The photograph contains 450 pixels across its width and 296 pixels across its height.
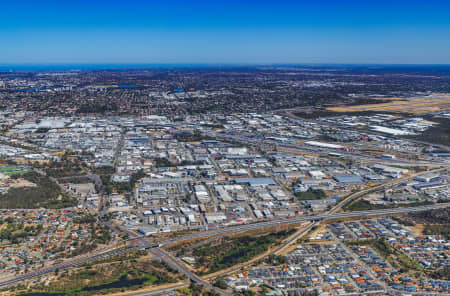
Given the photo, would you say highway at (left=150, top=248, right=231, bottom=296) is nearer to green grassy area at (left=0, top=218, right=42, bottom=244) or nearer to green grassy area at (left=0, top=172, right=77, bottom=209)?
green grassy area at (left=0, top=218, right=42, bottom=244)

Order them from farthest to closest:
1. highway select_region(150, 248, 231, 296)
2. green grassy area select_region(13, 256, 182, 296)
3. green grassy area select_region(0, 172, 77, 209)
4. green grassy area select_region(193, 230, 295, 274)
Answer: green grassy area select_region(0, 172, 77, 209) → green grassy area select_region(193, 230, 295, 274) → highway select_region(150, 248, 231, 296) → green grassy area select_region(13, 256, 182, 296)

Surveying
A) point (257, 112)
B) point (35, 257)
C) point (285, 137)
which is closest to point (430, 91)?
point (257, 112)

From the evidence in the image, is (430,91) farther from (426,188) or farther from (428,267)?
(428,267)

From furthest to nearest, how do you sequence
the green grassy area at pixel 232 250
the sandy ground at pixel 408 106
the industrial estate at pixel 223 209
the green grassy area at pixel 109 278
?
the sandy ground at pixel 408 106 < the green grassy area at pixel 232 250 < the industrial estate at pixel 223 209 < the green grassy area at pixel 109 278

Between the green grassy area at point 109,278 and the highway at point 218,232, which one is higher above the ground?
the highway at point 218,232

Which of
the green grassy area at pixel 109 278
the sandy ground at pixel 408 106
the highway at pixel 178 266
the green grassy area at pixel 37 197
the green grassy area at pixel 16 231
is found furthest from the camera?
the sandy ground at pixel 408 106

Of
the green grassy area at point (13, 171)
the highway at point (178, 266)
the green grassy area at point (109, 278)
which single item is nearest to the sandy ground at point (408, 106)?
the green grassy area at point (13, 171)

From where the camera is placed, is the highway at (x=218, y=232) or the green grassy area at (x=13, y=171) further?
the green grassy area at (x=13, y=171)

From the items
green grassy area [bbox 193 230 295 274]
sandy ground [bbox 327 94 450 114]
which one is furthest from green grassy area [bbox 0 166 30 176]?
sandy ground [bbox 327 94 450 114]

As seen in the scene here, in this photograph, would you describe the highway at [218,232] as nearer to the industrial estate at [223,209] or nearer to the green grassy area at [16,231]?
the industrial estate at [223,209]
